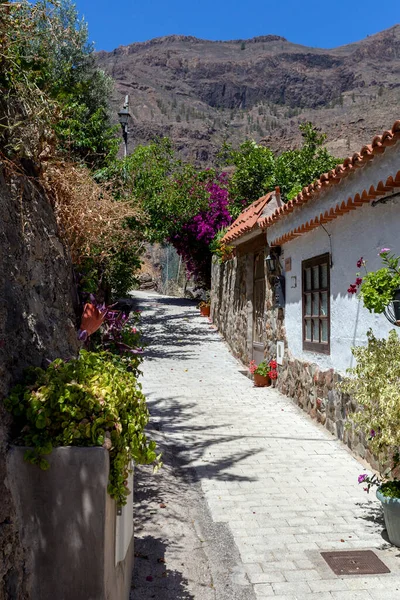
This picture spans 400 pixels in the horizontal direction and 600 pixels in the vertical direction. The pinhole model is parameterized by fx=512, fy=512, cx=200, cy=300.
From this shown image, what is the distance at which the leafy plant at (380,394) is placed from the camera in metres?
3.64

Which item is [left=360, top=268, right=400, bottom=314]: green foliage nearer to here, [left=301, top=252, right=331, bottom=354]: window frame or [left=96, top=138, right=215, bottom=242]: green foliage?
[left=301, top=252, right=331, bottom=354]: window frame

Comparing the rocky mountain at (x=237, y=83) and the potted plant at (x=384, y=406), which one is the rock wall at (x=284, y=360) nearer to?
the potted plant at (x=384, y=406)

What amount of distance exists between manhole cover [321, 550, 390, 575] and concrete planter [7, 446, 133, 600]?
204cm

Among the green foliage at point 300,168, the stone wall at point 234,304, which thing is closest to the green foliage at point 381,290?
the stone wall at point 234,304

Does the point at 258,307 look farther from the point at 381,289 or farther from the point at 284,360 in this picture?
the point at 381,289

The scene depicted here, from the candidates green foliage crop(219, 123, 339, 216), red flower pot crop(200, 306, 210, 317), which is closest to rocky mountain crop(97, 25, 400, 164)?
green foliage crop(219, 123, 339, 216)

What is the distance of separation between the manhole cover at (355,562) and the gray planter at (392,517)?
0.22 m

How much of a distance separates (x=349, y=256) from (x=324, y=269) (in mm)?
1025

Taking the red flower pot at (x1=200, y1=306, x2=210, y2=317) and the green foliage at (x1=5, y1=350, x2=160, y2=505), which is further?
the red flower pot at (x1=200, y1=306, x2=210, y2=317)

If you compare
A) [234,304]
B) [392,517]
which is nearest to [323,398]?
[392,517]

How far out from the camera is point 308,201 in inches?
274

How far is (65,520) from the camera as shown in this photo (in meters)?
2.15

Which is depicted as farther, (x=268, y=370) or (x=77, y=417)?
(x=268, y=370)

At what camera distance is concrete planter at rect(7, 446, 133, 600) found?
2.13 m
